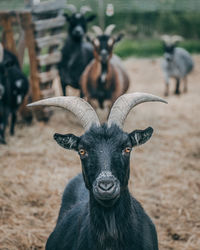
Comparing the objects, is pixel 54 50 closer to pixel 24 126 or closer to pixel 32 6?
pixel 32 6

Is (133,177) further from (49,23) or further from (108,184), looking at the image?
(49,23)

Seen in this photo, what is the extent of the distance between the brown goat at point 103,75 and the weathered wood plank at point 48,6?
125 centimetres

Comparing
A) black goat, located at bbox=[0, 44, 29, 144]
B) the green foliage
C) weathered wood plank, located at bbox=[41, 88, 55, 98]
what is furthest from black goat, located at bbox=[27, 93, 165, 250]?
the green foliage

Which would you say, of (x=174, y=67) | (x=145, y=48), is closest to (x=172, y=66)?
(x=174, y=67)

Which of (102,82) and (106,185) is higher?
(106,185)

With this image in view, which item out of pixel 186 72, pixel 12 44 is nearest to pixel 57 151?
pixel 12 44

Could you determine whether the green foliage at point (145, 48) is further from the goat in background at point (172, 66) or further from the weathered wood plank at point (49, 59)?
the weathered wood plank at point (49, 59)

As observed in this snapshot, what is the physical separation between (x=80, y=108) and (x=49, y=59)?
19.5ft

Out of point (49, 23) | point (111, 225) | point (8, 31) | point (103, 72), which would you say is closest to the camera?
point (111, 225)

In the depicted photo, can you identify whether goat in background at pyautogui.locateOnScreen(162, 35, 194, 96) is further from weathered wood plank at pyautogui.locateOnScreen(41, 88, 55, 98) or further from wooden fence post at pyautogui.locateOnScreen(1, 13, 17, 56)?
wooden fence post at pyautogui.locateOnScreen(1, 13, 17, 56)

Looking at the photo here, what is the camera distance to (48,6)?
27.8 ft

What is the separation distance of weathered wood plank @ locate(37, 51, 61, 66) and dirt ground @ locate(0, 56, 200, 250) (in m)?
1.50

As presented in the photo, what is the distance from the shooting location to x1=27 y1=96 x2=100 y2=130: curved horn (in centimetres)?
310

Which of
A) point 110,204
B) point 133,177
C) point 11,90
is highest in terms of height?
point 110,204
